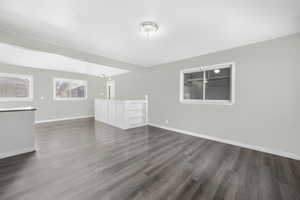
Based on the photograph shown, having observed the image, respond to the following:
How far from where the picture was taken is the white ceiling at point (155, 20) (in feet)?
5.43

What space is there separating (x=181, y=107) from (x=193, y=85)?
2.68ft

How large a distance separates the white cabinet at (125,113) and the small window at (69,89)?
1944 mm

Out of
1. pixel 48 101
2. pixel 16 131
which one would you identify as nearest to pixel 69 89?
pixel 48 101

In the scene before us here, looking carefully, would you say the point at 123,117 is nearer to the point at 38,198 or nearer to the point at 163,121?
the point at 163,121

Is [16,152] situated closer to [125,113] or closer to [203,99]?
[125,113]

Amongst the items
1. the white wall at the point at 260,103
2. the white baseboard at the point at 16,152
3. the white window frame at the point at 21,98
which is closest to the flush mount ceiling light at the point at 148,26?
the white wall at the point at 260,103

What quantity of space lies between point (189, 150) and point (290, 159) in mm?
1869

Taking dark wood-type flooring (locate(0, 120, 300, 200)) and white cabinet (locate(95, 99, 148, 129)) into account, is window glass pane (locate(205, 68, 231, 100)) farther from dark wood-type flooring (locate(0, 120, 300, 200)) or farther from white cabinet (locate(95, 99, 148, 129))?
white cabinet (locate(95, 99, 148, 129))

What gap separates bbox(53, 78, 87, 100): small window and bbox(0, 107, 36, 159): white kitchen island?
3714 millimetres

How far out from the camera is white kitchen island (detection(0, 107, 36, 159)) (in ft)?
7.52

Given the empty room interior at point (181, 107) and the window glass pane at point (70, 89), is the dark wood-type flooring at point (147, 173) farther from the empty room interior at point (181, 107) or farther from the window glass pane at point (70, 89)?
the window glass pane at point (70, 89)

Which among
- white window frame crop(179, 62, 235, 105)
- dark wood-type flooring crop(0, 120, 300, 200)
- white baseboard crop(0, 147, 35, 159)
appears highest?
white window frame crop(179, 62, 235, 105)

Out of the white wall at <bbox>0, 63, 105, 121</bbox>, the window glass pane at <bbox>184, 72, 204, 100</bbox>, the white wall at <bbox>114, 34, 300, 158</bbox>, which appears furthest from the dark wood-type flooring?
the white wall at <bbox>0, 63, 105, 121</bbox>

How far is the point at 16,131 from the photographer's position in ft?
7.95
